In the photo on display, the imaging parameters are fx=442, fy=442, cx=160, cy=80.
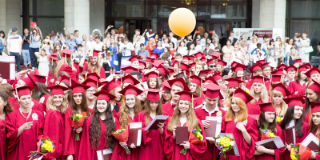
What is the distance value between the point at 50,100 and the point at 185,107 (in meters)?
1.94

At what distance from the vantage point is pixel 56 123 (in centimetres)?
590

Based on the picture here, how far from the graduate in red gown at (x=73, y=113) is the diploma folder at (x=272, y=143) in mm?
2427

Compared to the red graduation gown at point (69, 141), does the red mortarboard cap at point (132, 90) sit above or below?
above

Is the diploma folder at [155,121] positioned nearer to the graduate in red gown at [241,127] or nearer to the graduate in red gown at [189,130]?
the graduate in red gown at [189,130]

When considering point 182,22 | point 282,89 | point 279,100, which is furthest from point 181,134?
point 182,22

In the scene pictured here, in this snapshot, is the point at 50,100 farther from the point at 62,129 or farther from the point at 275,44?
the point at 275,44

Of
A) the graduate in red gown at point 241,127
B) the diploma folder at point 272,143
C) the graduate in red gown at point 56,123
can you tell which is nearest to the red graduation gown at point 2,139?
the graduate in red gown at point 56,123

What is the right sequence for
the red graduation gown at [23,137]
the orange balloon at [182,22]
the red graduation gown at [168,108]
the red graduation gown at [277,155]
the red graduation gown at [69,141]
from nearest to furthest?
the red graduation gown at [277,155] → the red graduation gown at [23,137] → the red graduation gown at [69,141] → the red graduation gown at [168,108] → the orange balloon at [182,22]

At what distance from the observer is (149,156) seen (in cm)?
614

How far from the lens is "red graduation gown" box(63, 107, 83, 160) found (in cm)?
598

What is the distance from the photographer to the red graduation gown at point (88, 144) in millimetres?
5902

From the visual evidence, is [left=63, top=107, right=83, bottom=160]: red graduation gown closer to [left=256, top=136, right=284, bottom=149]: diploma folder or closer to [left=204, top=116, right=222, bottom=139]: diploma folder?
[left=204, top=116, right=222, bottom=139]: diploma folder

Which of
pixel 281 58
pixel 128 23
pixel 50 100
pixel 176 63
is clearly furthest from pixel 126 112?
pixel 128 23

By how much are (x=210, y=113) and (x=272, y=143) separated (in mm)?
1182
